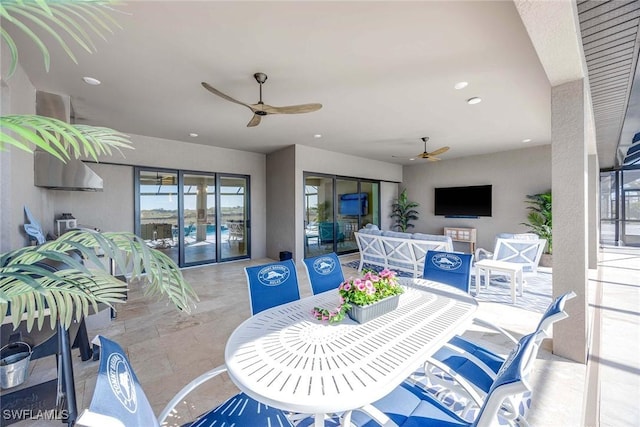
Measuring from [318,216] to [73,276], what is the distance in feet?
19.4

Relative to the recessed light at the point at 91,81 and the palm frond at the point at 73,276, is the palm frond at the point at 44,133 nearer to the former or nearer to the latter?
the palm frond at the point at 73,276

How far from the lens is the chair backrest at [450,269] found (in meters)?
2.30

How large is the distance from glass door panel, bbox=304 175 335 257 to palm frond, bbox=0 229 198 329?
5.30m

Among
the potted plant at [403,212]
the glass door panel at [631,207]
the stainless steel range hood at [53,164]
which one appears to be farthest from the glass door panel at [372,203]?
the glass door panel at [631,207]

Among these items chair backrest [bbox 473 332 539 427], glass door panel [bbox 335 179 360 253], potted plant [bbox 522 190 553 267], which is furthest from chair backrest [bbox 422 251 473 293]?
potted plant [bbox 522 190 553 267]

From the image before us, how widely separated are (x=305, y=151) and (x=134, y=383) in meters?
5.50

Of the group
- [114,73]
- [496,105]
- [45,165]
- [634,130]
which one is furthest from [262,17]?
[634,130]

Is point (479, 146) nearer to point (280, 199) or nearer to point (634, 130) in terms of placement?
point (634, 130)

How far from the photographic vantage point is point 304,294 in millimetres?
4062

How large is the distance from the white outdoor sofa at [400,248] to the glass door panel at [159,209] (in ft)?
12.8

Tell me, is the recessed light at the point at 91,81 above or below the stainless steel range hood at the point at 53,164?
above

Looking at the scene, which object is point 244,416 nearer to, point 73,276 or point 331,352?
point 331,352

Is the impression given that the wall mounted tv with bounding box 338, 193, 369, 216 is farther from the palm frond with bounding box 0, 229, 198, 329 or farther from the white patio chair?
the palm frond with bounding box 0, 229, 198, 329

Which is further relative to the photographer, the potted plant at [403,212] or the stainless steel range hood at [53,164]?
the potted plant at [403,212]
